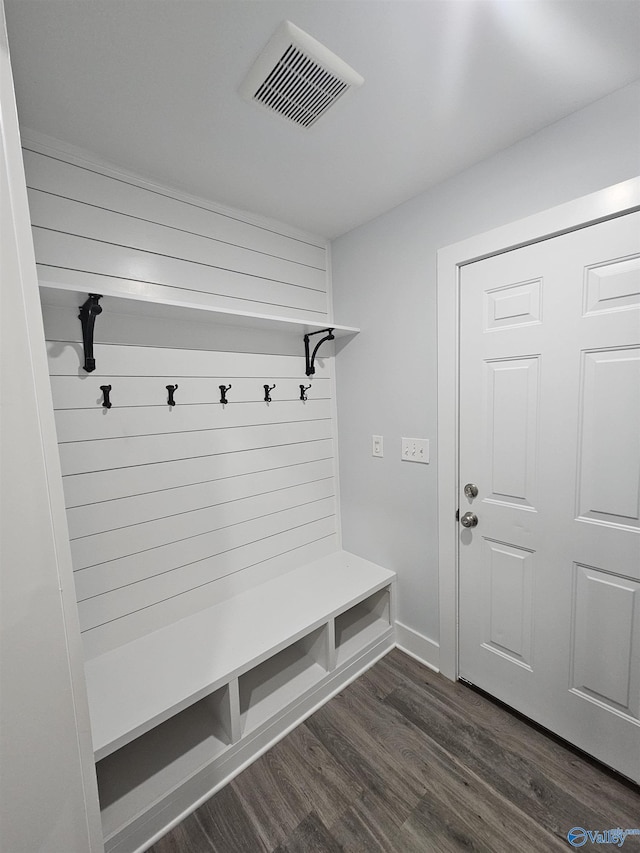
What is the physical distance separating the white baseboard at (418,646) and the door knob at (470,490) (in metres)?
0.84

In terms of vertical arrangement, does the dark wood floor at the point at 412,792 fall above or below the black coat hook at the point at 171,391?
below

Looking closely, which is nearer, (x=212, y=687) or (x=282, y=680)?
(x=212, y=687)

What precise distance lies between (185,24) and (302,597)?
7.10ft

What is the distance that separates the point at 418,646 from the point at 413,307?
181cm

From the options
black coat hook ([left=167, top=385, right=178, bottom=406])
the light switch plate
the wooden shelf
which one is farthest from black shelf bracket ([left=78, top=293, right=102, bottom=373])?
the light switch plate

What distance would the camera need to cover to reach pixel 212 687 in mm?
1339

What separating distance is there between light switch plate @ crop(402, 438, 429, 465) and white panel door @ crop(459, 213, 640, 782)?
20 centimetres

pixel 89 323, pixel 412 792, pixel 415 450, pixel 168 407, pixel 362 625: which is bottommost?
pixel 412 792

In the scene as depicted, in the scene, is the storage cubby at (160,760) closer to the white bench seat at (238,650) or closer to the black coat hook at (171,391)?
the white bench seat at (238,650)

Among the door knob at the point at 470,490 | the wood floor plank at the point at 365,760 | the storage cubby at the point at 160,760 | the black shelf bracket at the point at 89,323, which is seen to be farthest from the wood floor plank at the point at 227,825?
the black shelf bracket at the point at 89,323

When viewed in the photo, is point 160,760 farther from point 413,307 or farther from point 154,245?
point 413,307

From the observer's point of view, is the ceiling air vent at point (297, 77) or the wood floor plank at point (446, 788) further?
the wood floor plank at point (446, 788)

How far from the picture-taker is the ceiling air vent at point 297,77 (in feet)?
3.26

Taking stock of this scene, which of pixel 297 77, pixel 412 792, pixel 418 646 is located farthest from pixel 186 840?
pixel 297 77
